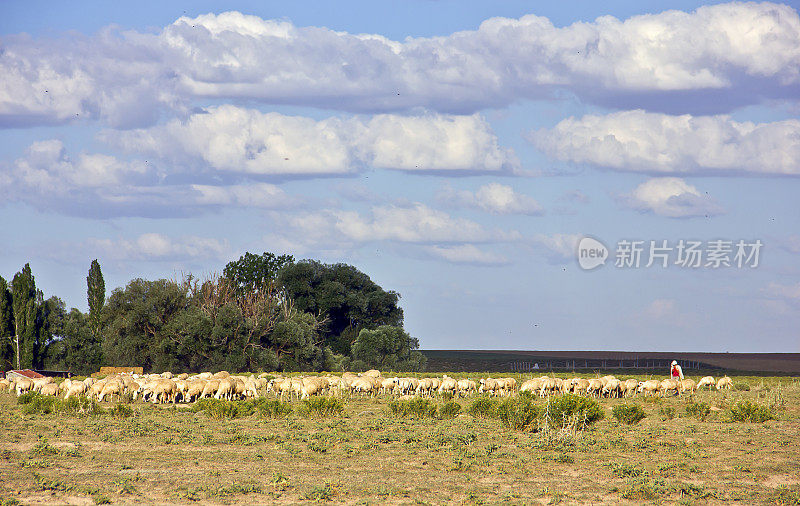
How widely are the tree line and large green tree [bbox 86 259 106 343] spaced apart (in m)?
0.08

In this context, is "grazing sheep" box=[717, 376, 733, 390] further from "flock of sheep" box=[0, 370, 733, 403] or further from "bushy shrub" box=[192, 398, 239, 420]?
"bushy shrub" box=[192, 398, 239, 420]

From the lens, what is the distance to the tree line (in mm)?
65875

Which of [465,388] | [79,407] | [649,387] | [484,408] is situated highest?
[649,387]

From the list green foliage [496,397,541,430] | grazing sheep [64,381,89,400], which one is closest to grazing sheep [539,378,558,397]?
green foliage [496,397,541,430]

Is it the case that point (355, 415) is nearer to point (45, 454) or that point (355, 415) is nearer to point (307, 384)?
point (307, 384)

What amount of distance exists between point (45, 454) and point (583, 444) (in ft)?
40.9

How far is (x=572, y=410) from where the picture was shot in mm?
25250

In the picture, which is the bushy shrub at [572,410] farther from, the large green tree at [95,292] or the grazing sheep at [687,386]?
the large green tree at [95,292]

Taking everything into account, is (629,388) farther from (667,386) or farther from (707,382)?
(707,382)

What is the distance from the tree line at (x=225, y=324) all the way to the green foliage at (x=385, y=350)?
0.28 ft

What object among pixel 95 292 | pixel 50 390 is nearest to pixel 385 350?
pixel 95 292

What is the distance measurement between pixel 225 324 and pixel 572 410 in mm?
44432

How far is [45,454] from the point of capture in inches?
789

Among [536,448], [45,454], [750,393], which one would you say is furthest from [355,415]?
[750,393]
